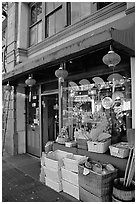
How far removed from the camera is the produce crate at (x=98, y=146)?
3.41 metres

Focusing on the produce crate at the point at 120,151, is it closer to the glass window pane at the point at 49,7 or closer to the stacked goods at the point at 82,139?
the stacked goods at the point at 82,139

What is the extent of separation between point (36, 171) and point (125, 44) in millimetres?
3955

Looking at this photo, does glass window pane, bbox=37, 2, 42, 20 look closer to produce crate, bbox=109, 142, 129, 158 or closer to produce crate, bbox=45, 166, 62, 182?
produce crate, bbox=45, 166, 62, 182

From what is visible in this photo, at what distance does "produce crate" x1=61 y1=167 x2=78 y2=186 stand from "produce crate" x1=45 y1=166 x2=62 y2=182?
0.11m

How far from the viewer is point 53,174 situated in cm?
366

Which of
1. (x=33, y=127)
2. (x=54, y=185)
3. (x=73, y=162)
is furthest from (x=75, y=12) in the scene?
(x=54, y=185)

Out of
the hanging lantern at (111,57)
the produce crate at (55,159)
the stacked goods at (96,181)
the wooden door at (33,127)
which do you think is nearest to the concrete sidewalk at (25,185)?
the stacked goods at (96,181)

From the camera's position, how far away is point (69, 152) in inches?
159

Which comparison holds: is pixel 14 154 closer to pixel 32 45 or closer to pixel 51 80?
pixel 51 80

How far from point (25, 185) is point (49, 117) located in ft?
8.17

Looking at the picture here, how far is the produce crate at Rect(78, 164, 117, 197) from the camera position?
110 inches

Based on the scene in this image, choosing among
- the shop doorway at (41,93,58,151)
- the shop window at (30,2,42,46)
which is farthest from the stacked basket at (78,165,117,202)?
the shop window at (30,2,42,46)

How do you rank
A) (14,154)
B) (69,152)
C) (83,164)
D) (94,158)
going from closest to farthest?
(83,164), (94,158), (69,152), (14,154)

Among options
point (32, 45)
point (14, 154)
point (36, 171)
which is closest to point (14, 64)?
point (32, 45)
